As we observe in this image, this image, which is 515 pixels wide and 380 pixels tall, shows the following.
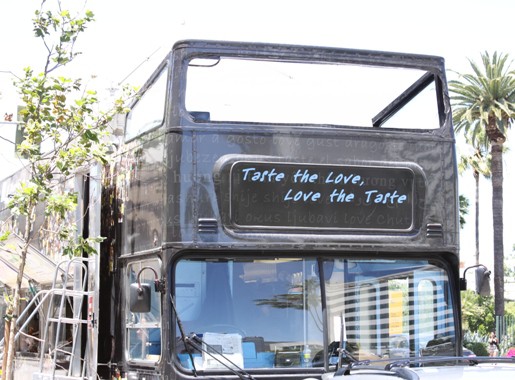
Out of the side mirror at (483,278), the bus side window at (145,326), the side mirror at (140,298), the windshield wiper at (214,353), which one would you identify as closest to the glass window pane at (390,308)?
the side mirror at (483,278)

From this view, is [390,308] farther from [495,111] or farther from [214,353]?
[495,111]

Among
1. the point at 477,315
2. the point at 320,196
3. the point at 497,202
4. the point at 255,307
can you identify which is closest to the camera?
the point at 255,307

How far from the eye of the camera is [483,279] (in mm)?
9484

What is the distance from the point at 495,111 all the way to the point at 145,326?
34.6m

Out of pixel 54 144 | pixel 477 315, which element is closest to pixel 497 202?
pixel 477 315

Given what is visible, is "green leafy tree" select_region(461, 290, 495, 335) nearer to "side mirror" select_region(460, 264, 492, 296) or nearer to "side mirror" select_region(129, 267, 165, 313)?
"side mirror" select_region(460, 264, 492, 296)

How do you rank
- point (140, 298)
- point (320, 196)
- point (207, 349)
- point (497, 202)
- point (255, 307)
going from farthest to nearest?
point (497, 202) → point (320, 196) → point (255, 307) → point (207, 349) → point (140, 298)

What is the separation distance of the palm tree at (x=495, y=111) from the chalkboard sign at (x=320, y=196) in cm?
3258

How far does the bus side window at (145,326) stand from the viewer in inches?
341

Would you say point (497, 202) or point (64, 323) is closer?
point (64, 323)

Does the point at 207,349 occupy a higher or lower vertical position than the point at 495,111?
lower

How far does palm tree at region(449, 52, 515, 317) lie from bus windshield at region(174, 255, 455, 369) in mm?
32560

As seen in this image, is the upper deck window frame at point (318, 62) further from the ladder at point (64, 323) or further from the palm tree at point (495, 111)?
the palm tree at point (495, 111)

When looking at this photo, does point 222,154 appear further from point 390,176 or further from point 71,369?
point 71,369
